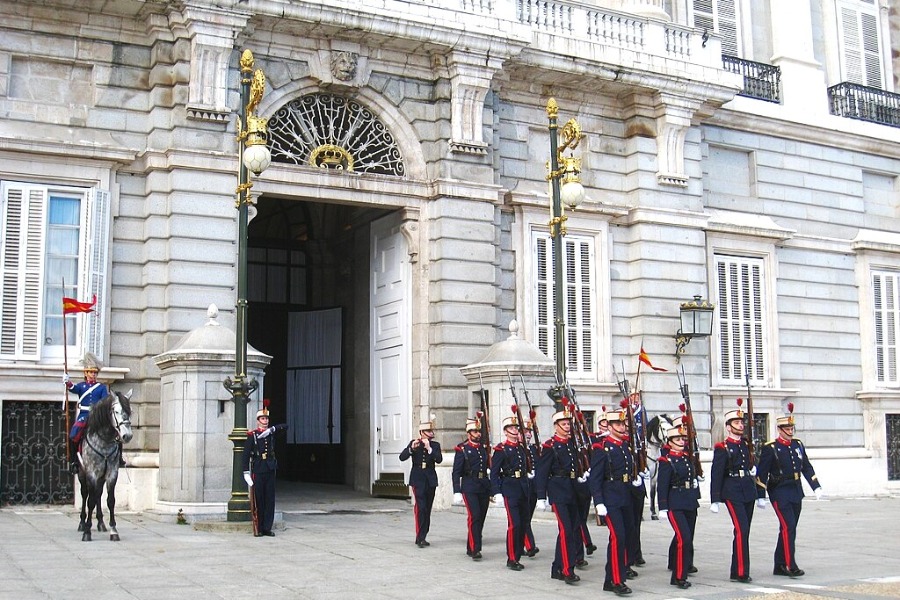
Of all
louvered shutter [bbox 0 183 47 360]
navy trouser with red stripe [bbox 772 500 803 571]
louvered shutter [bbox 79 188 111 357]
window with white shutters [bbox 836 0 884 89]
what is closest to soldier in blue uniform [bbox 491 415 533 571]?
navy trouser with red stripe [bbox 772 500 803 571]

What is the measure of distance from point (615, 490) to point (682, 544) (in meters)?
0.83

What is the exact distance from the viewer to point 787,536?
37.9ft

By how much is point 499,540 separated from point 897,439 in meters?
13.6

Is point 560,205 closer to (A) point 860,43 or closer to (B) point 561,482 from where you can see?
(B) point 561,482

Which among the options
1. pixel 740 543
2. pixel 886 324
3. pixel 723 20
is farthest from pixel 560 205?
pixel 886 324

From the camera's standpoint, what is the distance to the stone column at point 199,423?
15.5m

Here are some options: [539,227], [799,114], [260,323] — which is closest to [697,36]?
[799,114]

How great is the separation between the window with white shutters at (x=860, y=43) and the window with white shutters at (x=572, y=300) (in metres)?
9.21

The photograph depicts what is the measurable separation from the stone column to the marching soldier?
247 inches

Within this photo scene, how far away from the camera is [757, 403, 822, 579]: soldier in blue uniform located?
11586mm

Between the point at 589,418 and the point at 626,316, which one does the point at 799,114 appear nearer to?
the point at 626,316

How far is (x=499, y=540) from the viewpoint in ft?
47.4

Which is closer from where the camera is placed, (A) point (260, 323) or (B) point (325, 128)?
(B) point (325, 128)

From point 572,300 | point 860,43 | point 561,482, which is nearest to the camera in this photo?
point 561,482
